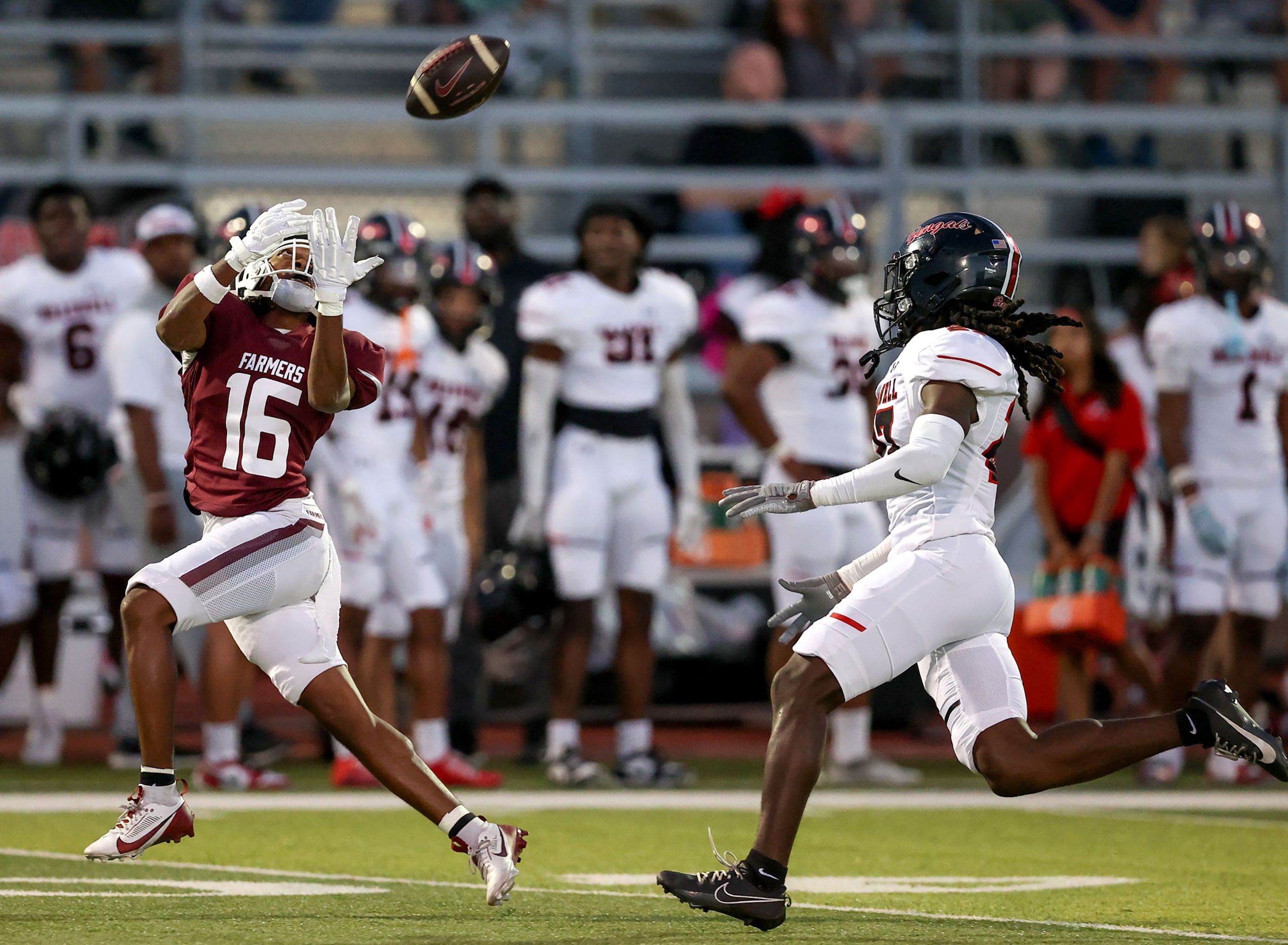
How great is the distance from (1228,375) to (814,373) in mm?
1647

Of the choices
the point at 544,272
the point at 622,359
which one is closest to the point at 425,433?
the point at 622,359

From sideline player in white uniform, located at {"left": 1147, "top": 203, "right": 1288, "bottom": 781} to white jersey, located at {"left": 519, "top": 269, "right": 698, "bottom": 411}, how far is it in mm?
1989

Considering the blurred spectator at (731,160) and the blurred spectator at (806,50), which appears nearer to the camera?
the blurred spectator at (731,160)

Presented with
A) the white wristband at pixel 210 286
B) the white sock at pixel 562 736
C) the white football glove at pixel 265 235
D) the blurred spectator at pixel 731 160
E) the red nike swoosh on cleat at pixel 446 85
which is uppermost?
the blurred spectator at pixel 731 160

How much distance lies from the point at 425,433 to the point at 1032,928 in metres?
4.03

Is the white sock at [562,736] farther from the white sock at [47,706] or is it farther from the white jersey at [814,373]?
the white sock at [47,706]

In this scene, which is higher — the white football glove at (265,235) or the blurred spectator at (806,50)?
the blurred spectator at (806,50)

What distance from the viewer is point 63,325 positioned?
26.9 feet

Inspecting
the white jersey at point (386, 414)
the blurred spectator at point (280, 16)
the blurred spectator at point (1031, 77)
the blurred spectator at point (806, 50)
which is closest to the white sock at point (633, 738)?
the white jersey at point (386, 414)

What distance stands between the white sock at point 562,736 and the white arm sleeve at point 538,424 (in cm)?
85

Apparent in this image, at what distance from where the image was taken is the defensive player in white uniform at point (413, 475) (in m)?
7.41

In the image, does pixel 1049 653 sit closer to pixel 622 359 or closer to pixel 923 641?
pixel 622 359

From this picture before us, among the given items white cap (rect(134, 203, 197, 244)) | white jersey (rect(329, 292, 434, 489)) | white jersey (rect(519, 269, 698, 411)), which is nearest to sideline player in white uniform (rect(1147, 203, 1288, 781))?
white jersey (rect(519, 269, 698, 411))

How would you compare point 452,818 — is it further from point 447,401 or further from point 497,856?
point 447,401
